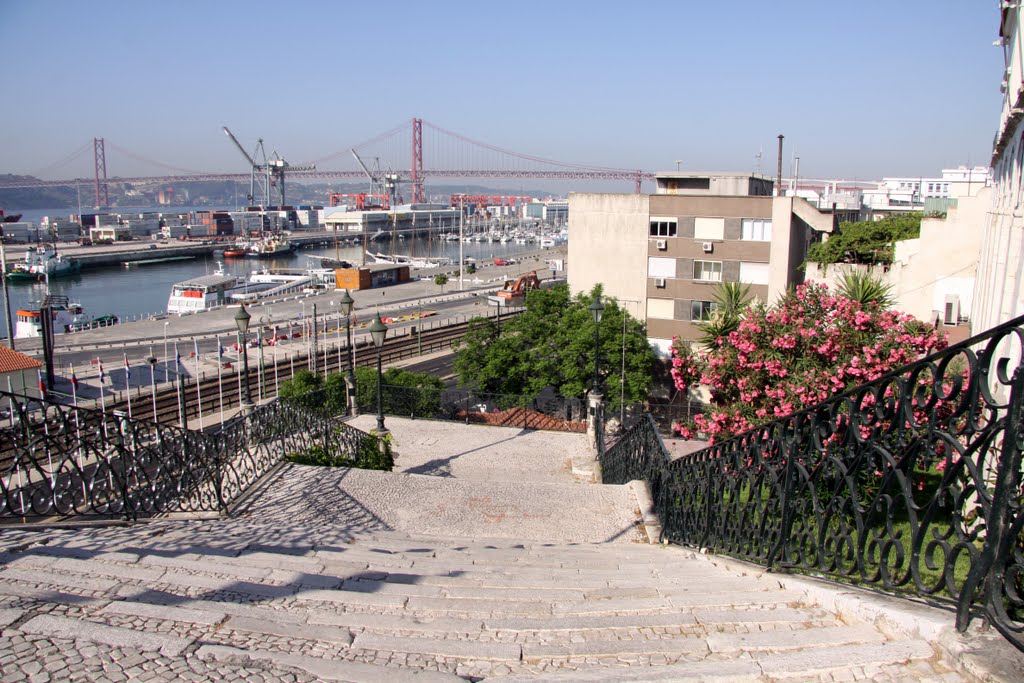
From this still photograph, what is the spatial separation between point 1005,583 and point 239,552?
409cm

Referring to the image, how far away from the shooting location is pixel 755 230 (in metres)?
23.0

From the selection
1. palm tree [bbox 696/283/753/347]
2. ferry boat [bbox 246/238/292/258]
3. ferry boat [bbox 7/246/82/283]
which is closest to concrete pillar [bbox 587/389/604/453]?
palm tree [bbox 696/283/753/347]

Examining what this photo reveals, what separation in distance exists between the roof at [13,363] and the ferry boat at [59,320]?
5880mm

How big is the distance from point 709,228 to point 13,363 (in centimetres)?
2025

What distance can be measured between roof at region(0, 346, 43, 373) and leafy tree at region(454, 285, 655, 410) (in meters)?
11.6

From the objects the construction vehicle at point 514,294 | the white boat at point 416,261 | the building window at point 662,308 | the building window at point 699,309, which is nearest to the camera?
the building window at point 699,309

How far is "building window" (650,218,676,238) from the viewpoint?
24.2 meters

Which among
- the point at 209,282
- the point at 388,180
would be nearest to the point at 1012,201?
the point at 209,282

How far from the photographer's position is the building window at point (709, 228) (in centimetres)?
2341

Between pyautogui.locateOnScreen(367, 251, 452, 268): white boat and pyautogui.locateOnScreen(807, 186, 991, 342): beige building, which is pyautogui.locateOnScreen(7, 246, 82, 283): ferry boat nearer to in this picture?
pyautogui.locateOnScreen(367, 251, 452, 268): white boat

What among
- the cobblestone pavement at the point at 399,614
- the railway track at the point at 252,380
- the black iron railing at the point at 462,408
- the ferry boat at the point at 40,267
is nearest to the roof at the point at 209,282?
the railway track at the point at 252,380

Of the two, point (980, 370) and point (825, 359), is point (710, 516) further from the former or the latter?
point (825, 359)

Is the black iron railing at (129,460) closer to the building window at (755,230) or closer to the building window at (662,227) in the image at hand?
the building window at (662,227)

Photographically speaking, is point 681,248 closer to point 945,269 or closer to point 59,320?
point 945,269
